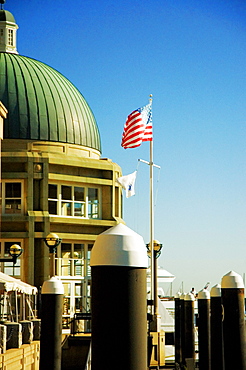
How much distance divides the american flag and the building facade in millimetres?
8679

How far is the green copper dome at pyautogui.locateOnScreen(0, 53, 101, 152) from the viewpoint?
42156 mm

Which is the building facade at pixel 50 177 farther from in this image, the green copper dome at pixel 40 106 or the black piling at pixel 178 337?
the black piling at pixel 178 337

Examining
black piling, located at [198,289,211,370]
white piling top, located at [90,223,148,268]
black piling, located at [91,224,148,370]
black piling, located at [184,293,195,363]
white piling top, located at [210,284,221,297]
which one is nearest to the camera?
black piling, located at [91,224,148,370]

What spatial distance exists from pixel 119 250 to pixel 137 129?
89.9 ft

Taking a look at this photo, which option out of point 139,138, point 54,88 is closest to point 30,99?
point 54,88

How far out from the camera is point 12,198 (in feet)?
129

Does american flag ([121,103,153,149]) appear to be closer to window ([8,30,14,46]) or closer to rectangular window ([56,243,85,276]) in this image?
rectangular window ([56,243,85,276])

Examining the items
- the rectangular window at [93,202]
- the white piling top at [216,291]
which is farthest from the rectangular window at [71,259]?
the white piling top at [216,291]

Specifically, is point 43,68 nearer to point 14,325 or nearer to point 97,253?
point 14,325

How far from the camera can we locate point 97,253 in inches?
185

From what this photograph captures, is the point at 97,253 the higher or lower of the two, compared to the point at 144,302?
higher

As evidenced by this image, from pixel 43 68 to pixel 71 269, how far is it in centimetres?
1303

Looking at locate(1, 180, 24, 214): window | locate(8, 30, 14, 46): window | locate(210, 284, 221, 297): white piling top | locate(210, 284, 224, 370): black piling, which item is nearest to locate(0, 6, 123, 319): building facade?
locate(1, 180, 24, 214): window

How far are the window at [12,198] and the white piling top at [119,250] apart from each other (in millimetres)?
35109
